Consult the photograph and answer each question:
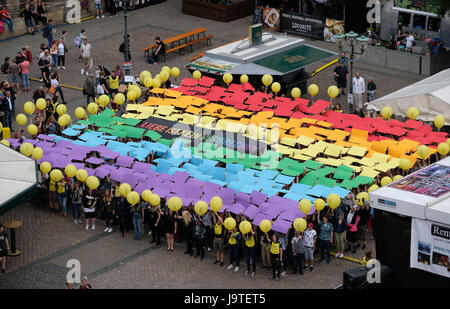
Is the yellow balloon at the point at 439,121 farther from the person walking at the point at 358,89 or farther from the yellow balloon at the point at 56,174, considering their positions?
the yellow balloon at the point at 56,174

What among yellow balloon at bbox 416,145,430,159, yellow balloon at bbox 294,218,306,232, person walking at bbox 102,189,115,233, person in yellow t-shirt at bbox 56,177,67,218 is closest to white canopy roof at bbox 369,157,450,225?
yellow balloon at bbox 294,218,306,232

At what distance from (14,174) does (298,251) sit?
298 inches

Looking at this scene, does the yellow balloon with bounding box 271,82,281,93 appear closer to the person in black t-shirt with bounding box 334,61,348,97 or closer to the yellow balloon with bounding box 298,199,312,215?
the person in black t-shirt with bounding box 334,61,348,97

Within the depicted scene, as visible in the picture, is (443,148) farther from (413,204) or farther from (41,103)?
(41,103)

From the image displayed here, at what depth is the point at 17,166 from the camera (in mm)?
23453

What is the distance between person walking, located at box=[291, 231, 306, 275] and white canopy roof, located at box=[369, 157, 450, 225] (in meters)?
3.33

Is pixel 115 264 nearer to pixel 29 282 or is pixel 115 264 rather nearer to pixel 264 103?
pixel 29 282

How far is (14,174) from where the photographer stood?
23.0 m

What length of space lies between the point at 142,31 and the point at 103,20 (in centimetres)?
270

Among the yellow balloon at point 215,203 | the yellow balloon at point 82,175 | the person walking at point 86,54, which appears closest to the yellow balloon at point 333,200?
the yellow balloon at point 215,203

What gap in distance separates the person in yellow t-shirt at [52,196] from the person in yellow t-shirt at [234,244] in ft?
19.2

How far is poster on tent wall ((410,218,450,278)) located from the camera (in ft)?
61.7


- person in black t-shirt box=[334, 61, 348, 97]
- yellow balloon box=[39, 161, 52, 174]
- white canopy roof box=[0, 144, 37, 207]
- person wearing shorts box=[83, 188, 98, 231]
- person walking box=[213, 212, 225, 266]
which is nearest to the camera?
white canopy roof box=[0, 144, 37, 207]
